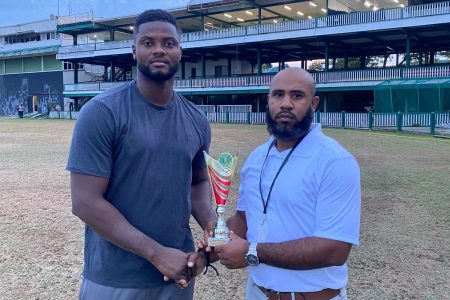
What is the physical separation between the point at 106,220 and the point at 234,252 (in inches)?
25.4

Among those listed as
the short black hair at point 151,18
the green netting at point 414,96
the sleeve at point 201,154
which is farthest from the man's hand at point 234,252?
the green netting at point 414,96

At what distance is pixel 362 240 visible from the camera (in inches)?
242

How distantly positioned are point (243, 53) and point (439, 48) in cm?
1723

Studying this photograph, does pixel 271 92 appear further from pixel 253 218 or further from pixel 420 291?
pixel 420 291

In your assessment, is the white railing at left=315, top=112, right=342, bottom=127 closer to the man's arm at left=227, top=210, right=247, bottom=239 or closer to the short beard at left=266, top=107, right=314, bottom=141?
the man's arm at left=227, top=210, right=247, bottom=239

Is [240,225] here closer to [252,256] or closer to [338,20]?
[252,256]

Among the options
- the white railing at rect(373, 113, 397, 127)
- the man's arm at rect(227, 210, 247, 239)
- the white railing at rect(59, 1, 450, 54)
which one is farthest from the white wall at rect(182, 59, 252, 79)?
the man's arm at rect(227, 210, 247, 239)

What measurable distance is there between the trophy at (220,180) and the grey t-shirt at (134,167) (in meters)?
0.19

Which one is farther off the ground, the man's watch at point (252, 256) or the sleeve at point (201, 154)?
the sleeve at point (201, 154)

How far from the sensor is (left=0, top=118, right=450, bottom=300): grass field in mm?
4602

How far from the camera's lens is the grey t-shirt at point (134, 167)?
239cm

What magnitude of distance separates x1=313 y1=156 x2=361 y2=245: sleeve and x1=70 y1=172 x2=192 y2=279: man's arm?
80 cm

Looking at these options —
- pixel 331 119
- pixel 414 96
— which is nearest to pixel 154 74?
pixel 414 96

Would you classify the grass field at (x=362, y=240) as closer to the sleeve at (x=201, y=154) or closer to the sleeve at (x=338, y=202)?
the sleeve at (x=201, y=154)
